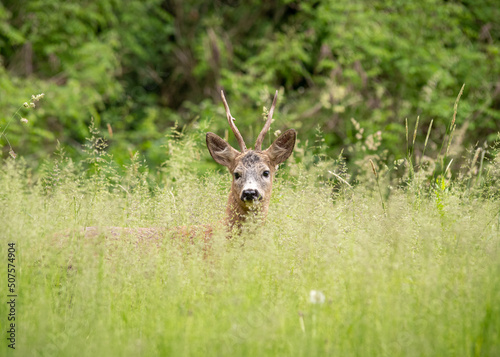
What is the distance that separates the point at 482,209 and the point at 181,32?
32.4ft

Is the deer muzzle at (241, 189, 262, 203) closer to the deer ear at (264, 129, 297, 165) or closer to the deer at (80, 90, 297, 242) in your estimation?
the deer at (80, 90, 297, 242)

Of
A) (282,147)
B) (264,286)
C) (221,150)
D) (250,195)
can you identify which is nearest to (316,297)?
(264,286)

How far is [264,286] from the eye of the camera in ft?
10.3

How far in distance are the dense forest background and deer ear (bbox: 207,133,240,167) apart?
379 centimetres

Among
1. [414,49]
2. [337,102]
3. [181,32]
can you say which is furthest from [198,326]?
[181,32]

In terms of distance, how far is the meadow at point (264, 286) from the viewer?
2.48 metres

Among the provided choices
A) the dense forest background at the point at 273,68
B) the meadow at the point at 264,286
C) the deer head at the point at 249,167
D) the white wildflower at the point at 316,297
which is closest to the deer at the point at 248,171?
the deer head at the point at 249,167

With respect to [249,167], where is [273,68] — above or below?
above

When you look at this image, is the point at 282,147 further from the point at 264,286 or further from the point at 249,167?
the point at 264,286

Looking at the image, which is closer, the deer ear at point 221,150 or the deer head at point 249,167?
the deer head at point 249,167

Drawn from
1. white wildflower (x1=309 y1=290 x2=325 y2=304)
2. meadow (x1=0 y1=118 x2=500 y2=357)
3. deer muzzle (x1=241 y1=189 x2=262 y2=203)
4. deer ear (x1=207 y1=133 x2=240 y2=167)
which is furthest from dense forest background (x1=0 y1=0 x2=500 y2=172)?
white wildflower (x1=309 y1=290 x2=325 y2=304)

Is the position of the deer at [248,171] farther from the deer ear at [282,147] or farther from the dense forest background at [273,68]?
the dense forest background at [273,68]

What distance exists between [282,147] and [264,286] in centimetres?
227

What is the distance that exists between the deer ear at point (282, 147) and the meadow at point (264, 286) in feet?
3.70
